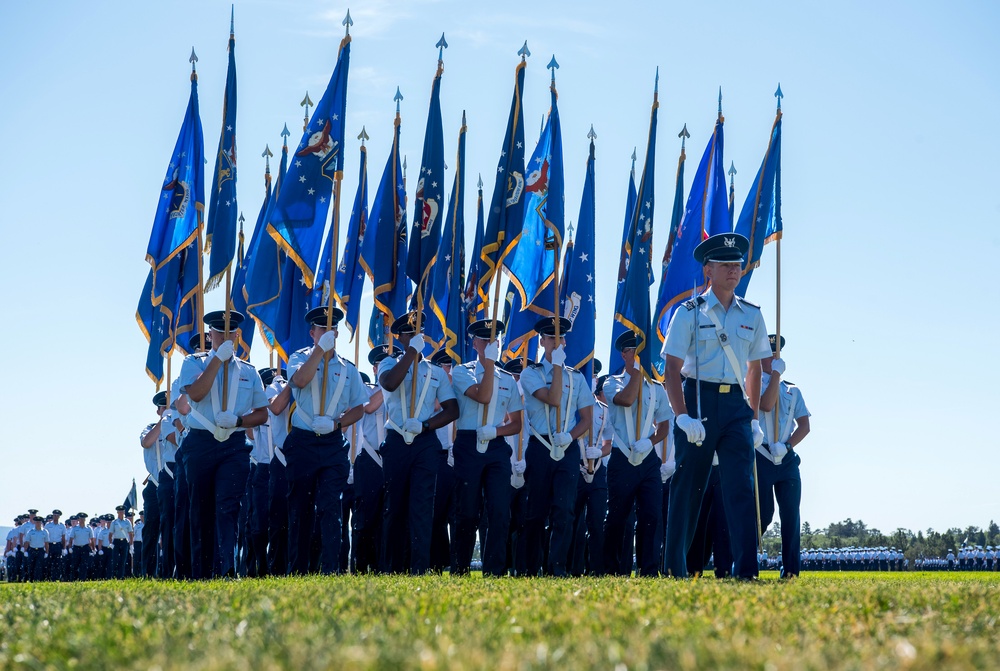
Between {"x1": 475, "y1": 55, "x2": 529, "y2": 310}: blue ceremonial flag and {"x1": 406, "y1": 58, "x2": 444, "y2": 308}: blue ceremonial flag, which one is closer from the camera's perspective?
{"x1": 406, "y1": 58, "x2": 444, "y2": 308}: blue ceremonial flag

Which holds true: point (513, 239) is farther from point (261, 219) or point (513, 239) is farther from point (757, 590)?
point (757, 590)

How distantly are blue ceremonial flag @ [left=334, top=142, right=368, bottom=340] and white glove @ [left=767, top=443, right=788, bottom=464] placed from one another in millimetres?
5574

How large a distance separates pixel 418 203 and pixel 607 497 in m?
3.79

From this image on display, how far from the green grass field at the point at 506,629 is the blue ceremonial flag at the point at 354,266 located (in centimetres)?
904

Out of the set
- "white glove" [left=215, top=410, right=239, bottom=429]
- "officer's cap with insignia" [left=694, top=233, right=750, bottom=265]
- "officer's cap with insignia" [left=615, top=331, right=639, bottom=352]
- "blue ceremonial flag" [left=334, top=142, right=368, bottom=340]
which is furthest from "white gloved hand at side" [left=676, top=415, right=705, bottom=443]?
"blue ceremonial flag" [left=334, top=142, right=368, bottom=340]

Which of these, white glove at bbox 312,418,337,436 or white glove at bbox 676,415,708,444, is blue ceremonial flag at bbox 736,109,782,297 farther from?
white glove at bbox 676,415,708,444

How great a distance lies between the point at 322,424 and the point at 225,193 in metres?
3.10

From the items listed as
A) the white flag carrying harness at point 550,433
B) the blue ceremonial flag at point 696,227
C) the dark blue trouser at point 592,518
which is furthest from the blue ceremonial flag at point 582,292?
the white flag carrying harness at point 550,433

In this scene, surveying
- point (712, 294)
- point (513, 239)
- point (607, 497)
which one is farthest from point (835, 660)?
point (513, 239)

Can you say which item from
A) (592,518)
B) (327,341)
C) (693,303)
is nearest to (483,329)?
(327,341)

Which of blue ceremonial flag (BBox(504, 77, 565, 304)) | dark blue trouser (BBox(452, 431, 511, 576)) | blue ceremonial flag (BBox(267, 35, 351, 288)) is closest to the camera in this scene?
dark blue trouser (BBox(452, 431, 511, 576))

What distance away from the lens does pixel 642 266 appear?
43.5 ft

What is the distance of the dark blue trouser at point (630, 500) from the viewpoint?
39.7 ft

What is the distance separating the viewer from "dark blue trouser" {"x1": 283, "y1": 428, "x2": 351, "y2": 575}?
37.0 feet
